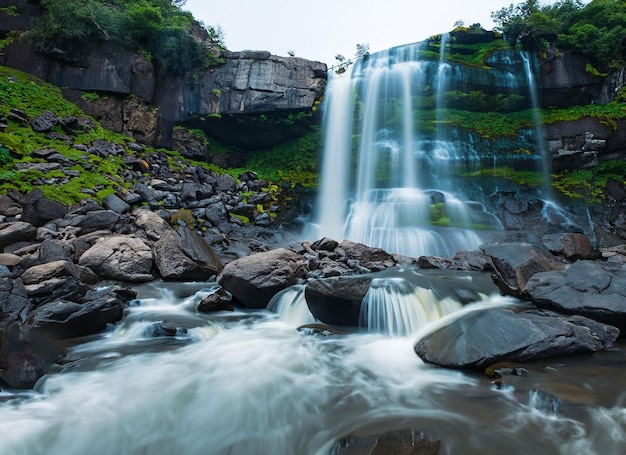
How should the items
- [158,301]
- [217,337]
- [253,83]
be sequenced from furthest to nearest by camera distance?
[253,83] → [158,301] → [217,337]

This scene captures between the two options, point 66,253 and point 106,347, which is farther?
point 66,253

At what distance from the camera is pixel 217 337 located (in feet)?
19.5

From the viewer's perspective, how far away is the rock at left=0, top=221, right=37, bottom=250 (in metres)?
8.31

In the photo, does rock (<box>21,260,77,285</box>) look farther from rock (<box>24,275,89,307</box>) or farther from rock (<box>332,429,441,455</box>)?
rock (<box>332,429,441,455</box>)

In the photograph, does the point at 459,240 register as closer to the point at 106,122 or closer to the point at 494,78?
the point at 494,78

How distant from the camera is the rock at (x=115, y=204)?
11.3 meters

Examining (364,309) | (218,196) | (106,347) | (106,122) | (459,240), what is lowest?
(106,347)

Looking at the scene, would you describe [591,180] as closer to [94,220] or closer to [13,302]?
[94,220]

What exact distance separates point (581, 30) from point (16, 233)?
2554 cm

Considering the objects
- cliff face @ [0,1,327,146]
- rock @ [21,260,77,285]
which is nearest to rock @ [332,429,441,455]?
rock @ [21,260,77,285]

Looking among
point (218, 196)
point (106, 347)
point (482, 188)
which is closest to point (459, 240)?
point (482, 188)

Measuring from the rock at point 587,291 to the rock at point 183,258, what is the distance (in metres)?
7.31

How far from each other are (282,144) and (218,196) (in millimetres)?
7497

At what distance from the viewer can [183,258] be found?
8844 mm
